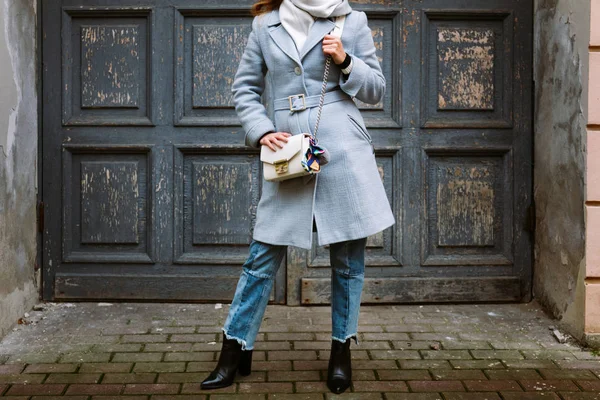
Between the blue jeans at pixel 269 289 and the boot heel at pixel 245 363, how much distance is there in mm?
71

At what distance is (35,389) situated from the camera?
3295mm

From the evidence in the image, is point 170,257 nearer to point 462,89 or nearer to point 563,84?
point 462,89

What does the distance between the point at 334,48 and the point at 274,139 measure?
45 cm

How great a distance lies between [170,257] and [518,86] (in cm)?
243

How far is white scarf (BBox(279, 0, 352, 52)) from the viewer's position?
124 inches

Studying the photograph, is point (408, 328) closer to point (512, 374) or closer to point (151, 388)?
point (512, 374)

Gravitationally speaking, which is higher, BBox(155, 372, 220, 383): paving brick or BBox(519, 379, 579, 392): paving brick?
BBox(155, 372, 220, 383): paving brick

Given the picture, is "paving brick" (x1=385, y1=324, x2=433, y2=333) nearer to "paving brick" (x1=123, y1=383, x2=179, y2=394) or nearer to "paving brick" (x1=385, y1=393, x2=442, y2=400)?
"paving brick" (x1=385, y1=393, x2=442, y2=400)

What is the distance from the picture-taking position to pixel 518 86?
4.71 meters

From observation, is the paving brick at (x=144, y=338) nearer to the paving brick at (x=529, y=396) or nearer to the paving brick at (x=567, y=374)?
the paving brick at (x=529, y=396)

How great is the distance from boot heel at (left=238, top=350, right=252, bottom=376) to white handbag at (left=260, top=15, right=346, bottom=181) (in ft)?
2.67

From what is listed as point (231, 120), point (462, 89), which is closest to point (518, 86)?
point (462, 89)

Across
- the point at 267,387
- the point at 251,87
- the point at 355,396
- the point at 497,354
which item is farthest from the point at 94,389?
the point at 497,354

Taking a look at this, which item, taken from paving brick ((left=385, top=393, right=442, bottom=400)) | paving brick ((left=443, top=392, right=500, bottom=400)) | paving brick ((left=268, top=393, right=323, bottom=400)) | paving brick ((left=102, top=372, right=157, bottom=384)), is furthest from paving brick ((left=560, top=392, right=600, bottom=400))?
paving brick ((left=102, top=372, right=157, bottom=384))
